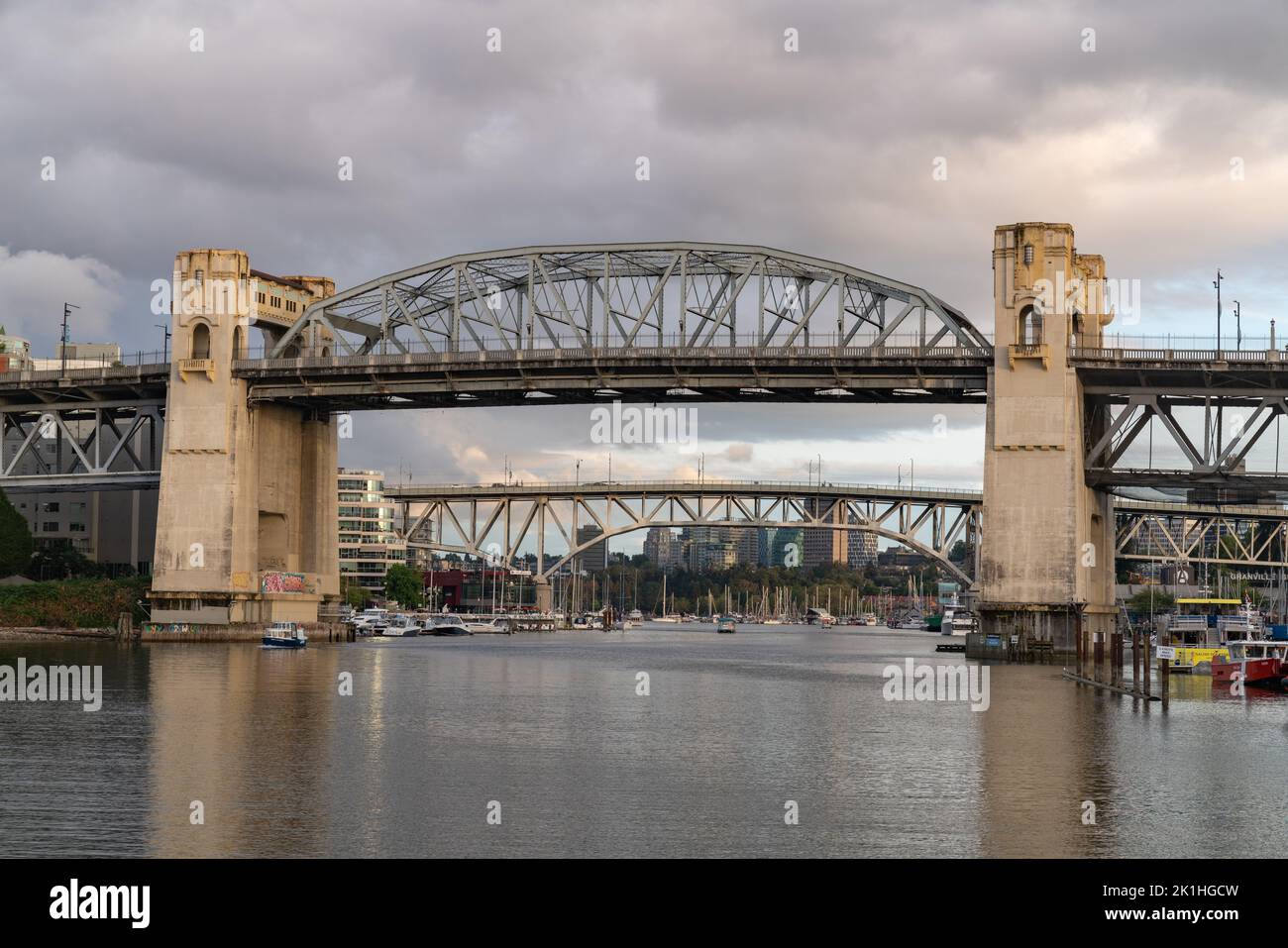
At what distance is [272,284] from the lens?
374 ft

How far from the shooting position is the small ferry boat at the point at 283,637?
104m

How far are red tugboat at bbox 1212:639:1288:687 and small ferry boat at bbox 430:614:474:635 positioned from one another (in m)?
106

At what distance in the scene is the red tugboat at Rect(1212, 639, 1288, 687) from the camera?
257 ft

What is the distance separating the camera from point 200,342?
360 feet

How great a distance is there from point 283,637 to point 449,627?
72.5m

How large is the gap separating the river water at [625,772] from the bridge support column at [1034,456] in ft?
53.6

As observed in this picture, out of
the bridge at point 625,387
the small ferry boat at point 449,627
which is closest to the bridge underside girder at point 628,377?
the bridge at point 625,387

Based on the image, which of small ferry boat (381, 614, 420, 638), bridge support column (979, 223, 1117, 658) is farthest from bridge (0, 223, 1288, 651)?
Answer: small ferry boat (381, 614, 420, 638)

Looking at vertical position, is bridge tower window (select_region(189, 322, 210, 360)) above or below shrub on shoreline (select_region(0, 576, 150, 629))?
above

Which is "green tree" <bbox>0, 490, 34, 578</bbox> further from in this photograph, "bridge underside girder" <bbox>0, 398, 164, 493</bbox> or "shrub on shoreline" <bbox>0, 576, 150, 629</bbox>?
"shrub on shoreline" <bbox>0, 576, 150, 629</bbox>

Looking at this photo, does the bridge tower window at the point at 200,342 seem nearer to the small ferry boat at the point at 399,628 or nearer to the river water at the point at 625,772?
the river water at the point at 625,772
